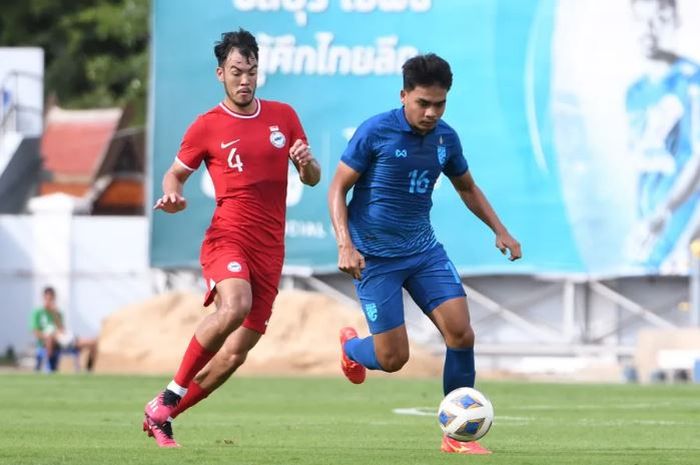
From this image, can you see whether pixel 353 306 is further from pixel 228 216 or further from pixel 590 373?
pixel 228 216

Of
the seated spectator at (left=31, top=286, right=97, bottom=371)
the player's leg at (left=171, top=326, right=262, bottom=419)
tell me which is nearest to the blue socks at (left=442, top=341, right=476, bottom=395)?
the player's leg at (left=171, top=326, right=262, bottom=419)

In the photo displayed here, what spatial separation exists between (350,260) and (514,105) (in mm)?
22671

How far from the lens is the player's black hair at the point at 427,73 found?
34.4ft

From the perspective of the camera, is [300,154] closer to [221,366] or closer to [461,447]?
[221,366]

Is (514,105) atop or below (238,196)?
below

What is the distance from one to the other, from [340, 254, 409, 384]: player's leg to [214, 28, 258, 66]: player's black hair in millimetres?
1456

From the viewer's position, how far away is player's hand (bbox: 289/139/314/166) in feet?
35.7

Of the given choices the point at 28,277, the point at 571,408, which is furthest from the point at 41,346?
the point at 571,408

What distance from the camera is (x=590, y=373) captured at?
103 ft

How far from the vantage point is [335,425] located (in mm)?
13766

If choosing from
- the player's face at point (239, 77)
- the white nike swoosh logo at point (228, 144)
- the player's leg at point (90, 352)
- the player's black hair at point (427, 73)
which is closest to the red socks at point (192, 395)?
the white nike swoosh logo at point (228, 144)

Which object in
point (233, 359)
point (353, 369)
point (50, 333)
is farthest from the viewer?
point (50, 333)

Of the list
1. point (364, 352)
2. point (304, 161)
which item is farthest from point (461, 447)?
point (304, 161)

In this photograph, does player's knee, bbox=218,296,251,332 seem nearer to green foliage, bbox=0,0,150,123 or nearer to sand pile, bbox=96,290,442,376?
sand pile, bbox=96,290,442,376
